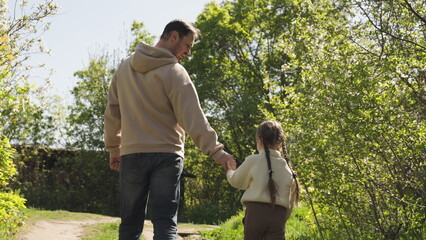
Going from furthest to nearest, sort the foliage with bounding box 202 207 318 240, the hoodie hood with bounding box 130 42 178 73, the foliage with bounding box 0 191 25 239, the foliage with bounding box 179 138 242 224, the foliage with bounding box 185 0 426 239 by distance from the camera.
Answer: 1. the foliage with bounding box 179 138 242 224
2. the foliage with bounding box 202 207 318 240
3. the foliage with bounding box 0 191 25 239
4. the foliage with bounding box 185 0 426 239
5. the hoodie hood with bounding box 130 42 178 73

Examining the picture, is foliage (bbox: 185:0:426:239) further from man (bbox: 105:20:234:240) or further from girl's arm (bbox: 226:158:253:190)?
man (bbox: 105:20:234:240)

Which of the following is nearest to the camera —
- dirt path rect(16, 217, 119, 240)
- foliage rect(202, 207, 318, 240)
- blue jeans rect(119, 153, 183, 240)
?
blue jeans rect(119, 153, 183, 240)

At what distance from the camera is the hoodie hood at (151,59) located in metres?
4.41

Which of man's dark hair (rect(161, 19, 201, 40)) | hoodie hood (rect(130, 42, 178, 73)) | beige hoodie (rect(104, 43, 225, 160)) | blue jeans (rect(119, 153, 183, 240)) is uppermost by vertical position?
man's dark hair (rect(161, 19, 201, 40))

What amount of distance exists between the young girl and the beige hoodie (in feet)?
3.02

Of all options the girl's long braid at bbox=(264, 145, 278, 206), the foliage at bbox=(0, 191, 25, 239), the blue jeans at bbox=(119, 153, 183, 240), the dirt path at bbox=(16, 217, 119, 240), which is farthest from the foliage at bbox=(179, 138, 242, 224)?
the blue jeans at bbox=(119, 153, 183, 240)

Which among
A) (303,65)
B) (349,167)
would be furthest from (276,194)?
(303,65)

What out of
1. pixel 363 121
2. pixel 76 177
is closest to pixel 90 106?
pixel 76 177

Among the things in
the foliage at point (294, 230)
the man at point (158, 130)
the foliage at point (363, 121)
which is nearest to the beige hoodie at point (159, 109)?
the man at point (158, 130)

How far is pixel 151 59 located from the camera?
173 inches

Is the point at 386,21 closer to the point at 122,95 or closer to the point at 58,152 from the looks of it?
the point at 122,95

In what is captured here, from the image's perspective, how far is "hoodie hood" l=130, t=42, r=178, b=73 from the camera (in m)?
4.41

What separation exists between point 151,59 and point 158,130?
1.65 feet

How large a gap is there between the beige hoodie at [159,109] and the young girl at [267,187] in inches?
36.2
